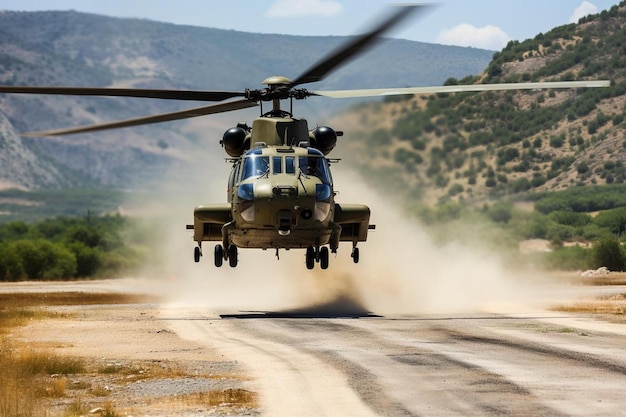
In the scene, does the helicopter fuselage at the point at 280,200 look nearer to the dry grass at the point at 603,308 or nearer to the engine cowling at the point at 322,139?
the engine cowling at the point at 322,139

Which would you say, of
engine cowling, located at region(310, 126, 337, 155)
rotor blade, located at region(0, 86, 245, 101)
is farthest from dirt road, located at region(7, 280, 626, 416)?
rotor blade, located at region(0, 86, 245, 101)

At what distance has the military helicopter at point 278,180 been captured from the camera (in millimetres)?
29984

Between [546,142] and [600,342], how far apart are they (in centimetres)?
9756

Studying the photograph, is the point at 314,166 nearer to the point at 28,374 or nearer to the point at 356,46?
the point at 356,46

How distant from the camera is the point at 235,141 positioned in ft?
111

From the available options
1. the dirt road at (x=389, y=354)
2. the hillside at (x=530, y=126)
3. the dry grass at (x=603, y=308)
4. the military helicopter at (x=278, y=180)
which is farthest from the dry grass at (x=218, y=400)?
the hillside at (x=530, y=126)

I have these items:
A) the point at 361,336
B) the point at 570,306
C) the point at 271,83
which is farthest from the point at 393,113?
the point at 361,336

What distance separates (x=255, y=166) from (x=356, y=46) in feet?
24.5

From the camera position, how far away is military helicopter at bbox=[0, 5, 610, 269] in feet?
98.4

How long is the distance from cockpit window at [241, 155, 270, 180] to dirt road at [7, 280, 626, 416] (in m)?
4.01

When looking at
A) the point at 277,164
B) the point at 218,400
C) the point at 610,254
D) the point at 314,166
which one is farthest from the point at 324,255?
the point at 610,254

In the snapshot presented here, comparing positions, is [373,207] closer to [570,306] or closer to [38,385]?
[570,306]

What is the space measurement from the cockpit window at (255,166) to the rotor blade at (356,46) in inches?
93.3

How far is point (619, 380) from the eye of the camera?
19.2 m
